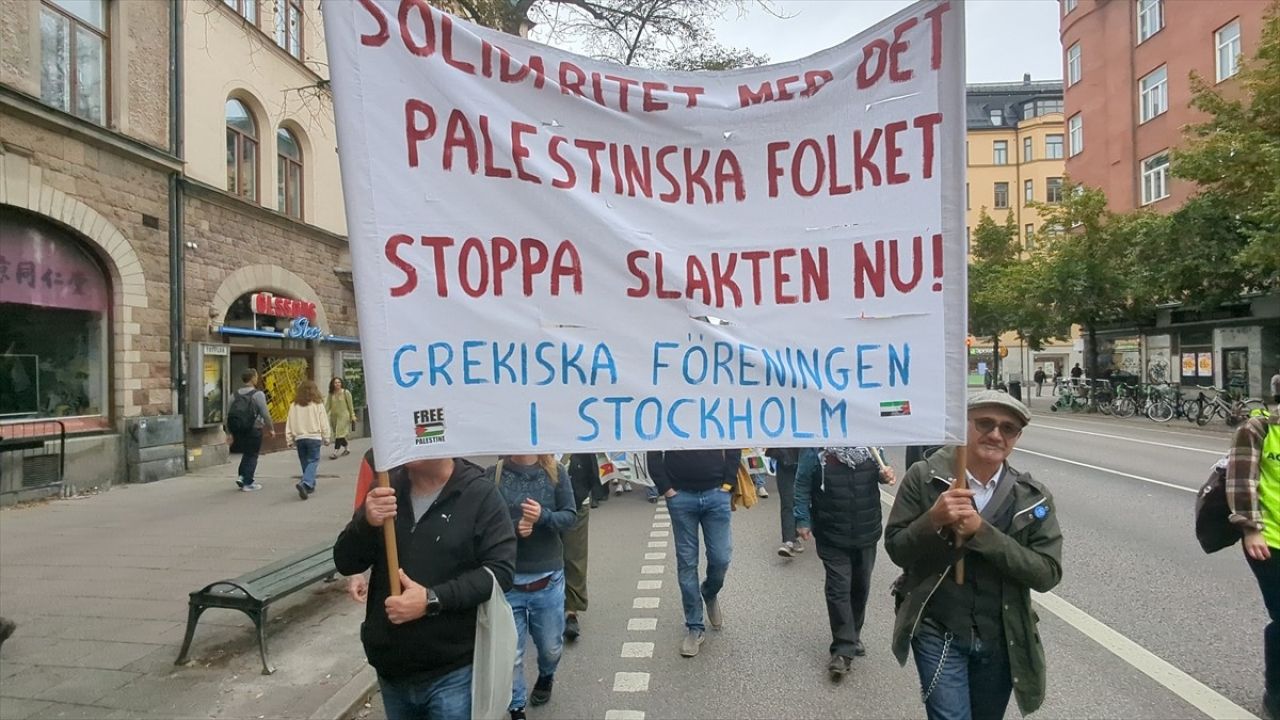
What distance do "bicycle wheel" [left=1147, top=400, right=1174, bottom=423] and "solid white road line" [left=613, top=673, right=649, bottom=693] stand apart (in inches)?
947

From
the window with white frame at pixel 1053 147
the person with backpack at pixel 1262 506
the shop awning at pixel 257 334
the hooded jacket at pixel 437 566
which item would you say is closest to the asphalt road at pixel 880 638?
the person with backpack at pixel 1262 506

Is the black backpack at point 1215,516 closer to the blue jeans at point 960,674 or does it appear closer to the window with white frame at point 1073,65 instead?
the blue jeans at point 960,674

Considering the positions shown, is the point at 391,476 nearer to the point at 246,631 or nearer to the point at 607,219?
the point at 607,219

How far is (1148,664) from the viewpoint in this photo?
4.57m

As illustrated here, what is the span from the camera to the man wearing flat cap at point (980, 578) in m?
2.70

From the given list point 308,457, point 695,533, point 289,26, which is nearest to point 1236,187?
point 695,533

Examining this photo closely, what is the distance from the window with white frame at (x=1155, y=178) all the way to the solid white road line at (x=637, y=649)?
3260cm

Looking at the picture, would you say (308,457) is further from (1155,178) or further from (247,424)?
(1155,178)

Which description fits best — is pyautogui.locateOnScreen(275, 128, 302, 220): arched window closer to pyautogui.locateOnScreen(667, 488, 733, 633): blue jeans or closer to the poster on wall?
pyautogui.locateOnScreen(667, 488, 733, 633): blue jeans

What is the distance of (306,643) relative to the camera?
519 cm

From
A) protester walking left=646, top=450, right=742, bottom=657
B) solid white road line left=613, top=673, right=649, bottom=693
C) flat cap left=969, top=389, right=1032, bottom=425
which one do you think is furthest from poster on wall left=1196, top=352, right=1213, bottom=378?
flat cap left=969, top=389, right=1032, bottom=425

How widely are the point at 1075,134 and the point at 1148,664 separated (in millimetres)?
39665

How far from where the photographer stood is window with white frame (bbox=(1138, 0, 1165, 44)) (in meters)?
30.2

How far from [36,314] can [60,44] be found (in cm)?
401
